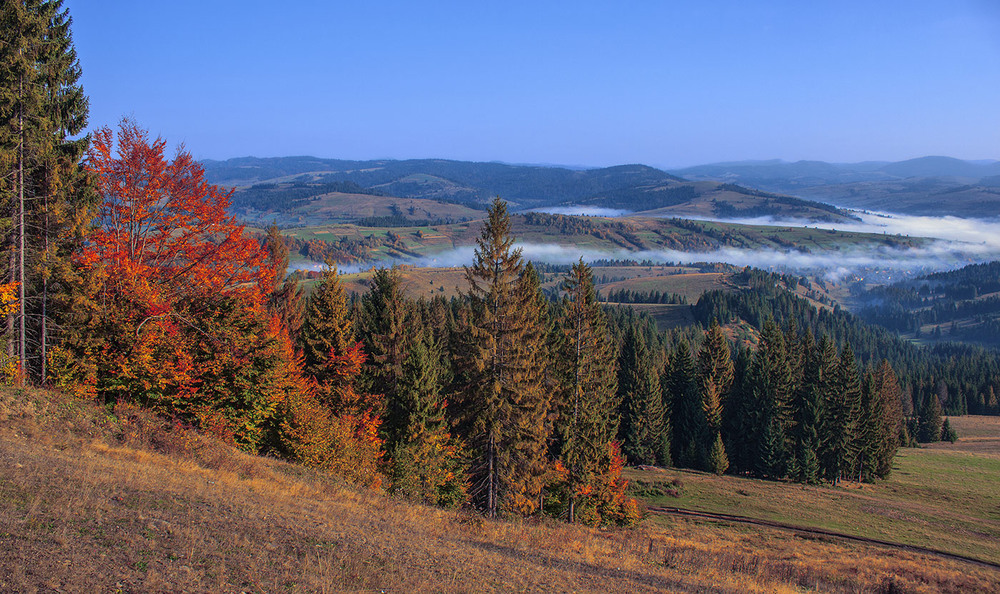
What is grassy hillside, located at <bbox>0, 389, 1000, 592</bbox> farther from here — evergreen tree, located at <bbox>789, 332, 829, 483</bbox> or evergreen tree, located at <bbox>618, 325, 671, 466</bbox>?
evergreen tree, located at <bbox>789, 332, 829, 483</bbox>

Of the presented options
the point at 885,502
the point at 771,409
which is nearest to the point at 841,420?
the point at 771,409

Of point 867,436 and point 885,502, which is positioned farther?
point 867,436

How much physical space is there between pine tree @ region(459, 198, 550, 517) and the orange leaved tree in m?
10.7

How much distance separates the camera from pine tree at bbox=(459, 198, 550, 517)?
109 ft

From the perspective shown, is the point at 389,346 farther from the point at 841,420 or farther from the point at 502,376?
the point at 841,420

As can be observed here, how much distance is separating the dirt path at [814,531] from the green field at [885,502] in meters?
1.27

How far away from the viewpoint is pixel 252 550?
45.9ft

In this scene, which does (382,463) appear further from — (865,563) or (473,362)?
(865,563)

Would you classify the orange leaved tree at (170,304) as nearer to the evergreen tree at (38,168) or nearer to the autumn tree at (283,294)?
the evergreen tree at (38,168)

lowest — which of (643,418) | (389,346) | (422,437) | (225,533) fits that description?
(643,418)

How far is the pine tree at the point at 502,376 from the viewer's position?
33.3 meters

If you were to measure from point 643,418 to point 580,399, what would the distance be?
39409mm

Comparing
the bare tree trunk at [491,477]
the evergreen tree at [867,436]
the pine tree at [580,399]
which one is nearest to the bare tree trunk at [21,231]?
the bare tree trunk at [491,477]

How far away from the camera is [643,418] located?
7738cm
